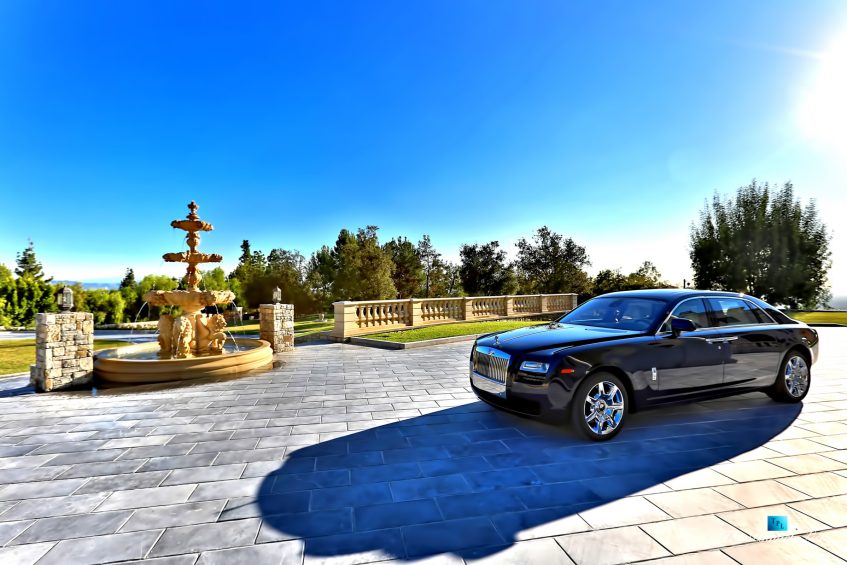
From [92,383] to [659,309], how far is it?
1073 centimetres

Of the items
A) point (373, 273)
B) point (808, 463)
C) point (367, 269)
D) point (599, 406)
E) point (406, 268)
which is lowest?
point (808, 463)

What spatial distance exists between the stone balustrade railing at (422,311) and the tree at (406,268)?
19676 mm

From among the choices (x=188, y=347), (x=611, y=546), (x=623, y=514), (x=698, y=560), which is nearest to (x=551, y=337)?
(x=623, y=514)

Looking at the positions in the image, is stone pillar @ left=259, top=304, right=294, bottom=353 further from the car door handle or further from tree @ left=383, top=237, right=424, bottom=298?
Result: tree @ left=383, top=237, right=424, bottom=298

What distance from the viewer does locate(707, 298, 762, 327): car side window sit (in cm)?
535

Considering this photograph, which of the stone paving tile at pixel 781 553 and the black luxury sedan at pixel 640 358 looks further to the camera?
the black luxury sedan at pixel 640 358

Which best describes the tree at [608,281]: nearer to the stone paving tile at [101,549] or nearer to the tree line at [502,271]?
the tree line at [502,271]

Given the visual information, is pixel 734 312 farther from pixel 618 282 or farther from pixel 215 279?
pixel 215 279

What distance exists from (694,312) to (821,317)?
2673 cm

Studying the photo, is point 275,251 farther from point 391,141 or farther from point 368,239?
point 391,141

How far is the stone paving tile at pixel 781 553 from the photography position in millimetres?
2355

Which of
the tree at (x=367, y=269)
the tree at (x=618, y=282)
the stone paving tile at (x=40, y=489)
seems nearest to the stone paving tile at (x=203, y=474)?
the stone paving tile at (x=40, y=489)

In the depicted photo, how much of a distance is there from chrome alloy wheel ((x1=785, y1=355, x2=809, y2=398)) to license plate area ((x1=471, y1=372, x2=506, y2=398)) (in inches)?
184

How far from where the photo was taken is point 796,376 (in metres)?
5.80
